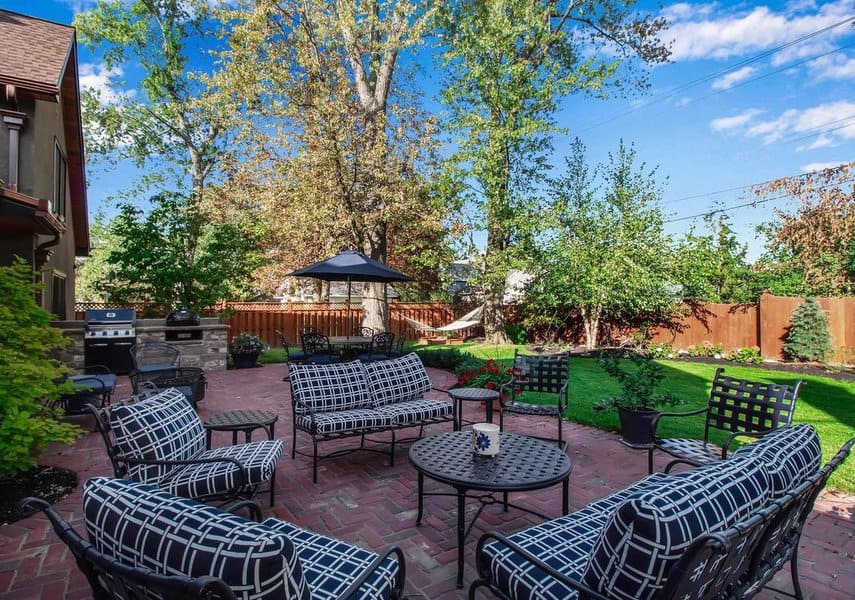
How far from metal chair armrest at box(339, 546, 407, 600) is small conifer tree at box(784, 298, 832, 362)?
1142cm

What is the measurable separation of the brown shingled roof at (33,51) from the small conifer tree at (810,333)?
13887 millimetres

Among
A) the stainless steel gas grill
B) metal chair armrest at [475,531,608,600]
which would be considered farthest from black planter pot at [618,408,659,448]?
the stainless steel gas grill

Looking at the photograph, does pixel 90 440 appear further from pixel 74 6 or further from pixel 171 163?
pixel 74 6

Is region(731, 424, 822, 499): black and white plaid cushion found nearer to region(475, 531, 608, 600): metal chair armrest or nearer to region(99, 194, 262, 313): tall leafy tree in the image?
region(475, 531, 608, 600): metal chair armrest

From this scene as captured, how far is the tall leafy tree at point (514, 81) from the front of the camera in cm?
1364

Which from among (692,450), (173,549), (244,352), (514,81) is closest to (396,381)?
(692,450)

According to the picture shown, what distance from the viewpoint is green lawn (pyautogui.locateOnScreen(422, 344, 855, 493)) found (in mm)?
4906

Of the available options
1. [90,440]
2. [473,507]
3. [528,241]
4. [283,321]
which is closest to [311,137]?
[283,321]

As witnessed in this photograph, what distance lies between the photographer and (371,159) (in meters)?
12.0

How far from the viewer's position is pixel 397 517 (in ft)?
10.2

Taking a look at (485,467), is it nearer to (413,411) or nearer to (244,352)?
(413,411)

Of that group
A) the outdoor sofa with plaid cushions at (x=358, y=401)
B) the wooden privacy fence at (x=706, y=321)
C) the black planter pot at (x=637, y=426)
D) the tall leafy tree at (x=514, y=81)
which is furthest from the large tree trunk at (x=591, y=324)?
the outdoor sofa with plaid cushions at (x=358, y=401)

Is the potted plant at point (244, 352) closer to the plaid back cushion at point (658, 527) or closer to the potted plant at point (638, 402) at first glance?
the potted plant at point (638, 402)

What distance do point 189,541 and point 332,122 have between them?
38.3ft
